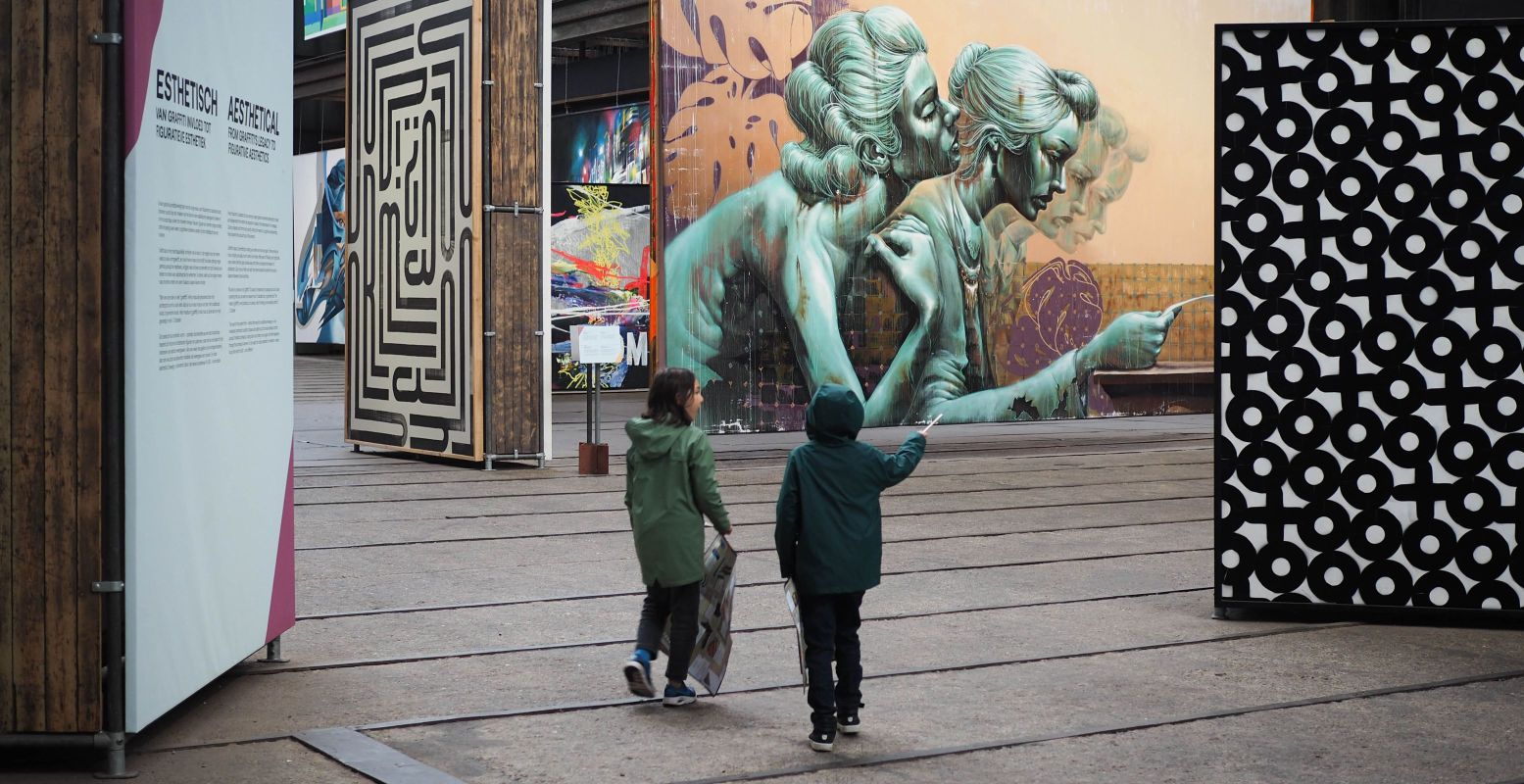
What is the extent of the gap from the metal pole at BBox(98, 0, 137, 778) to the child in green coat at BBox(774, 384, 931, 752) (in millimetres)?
1963

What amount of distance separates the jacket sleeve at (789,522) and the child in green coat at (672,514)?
0.45m

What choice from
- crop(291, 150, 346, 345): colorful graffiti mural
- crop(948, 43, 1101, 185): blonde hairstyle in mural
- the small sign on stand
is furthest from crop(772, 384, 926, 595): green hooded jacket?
crop(291, 150, 346, 345): colorful graffiti mural

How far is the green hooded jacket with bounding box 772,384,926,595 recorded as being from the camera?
534 cm

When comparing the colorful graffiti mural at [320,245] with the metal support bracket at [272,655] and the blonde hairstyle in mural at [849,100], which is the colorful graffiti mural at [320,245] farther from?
the metal support bracket at [272,655]

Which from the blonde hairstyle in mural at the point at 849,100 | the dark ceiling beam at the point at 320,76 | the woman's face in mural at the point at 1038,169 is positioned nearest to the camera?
the blonde hairstyle in mural at the point at 849,100

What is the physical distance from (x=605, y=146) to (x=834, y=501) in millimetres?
24004

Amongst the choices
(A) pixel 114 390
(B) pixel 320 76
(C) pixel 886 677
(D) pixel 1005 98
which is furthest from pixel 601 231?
(A) pixel 114 390

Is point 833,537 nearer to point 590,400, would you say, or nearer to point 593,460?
point 593,460

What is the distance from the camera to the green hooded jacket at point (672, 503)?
19.1 feet

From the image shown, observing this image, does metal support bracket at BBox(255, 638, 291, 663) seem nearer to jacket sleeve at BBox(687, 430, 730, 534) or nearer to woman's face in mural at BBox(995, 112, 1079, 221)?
jacket sleeve at BBox(687, 430, 730, 534)

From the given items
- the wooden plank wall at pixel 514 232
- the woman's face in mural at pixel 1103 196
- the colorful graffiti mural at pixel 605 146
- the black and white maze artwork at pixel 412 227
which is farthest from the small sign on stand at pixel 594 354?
the colorful graffiti mural at pixel 605 146

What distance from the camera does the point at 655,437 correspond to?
588 centimetres

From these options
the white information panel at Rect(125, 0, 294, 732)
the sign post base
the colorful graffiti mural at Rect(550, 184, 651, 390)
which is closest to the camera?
the white information panel at Rect(125, 0, 294, 732)

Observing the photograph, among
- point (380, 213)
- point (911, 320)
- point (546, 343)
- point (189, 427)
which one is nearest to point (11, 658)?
point (189, 427)
